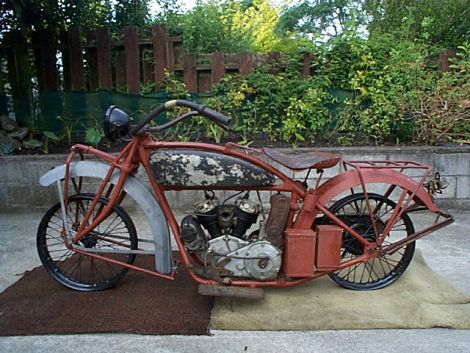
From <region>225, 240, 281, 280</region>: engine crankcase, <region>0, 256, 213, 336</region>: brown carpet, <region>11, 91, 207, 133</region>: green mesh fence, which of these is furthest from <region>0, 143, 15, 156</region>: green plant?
<region>225, 240, 281, 280</region>: engine crankcase

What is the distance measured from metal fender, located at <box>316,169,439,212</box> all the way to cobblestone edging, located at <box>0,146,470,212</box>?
1868mm

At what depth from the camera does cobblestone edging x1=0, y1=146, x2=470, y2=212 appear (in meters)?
4.64

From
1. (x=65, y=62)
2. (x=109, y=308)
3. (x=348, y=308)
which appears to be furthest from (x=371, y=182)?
(x=65, y=62)

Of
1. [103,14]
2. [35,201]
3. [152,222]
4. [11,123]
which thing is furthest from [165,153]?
[103,14]

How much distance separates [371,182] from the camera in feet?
8.96

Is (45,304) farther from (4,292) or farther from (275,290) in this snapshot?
(275,290)

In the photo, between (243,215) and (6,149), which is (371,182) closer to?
(243,215)

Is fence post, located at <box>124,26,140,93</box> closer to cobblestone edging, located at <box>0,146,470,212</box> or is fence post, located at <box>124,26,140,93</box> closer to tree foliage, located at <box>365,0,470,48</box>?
cobblestone edging, located at <box>0,146,470,212</box>

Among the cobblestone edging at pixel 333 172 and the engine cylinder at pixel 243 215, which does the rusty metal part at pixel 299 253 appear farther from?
the cobblestone edging at pixel 333 172

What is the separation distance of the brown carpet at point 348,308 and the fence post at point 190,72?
10.0 feet

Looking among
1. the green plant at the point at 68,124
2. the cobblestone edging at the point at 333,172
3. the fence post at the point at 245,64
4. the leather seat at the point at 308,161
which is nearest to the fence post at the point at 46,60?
the green plant at the point at 68,124

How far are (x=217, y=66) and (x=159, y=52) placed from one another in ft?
2.38

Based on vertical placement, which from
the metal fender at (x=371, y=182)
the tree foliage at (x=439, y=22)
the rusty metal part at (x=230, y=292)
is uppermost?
the tree foliage at (x=439, y=22)

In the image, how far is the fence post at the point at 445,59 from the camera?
5.12m
